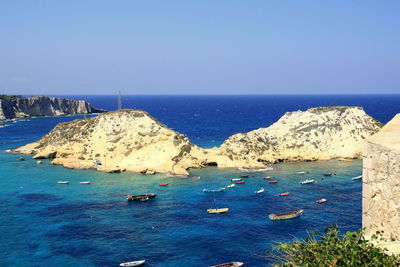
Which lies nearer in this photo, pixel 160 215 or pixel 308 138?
pixel 160 215

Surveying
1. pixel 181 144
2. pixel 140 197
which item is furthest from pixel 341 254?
pixel 181 144

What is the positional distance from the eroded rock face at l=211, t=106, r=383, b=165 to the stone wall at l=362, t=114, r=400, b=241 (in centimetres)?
6965

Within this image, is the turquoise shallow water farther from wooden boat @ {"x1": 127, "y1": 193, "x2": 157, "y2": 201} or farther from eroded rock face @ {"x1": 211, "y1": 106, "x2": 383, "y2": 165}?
eroded rock face @ {"x1": 211, "y1": 106, "x2": 383, "y2": 165}

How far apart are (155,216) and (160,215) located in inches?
26.9

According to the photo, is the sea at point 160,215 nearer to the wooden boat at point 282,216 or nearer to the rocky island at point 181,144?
the wooden boat at point 282,216

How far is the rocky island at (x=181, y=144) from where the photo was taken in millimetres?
83375

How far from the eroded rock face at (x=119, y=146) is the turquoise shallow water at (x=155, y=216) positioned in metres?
4.57

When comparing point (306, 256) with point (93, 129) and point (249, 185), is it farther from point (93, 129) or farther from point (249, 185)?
point (93, 129)

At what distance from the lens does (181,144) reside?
86438mm

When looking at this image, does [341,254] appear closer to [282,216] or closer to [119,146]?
[282,216]

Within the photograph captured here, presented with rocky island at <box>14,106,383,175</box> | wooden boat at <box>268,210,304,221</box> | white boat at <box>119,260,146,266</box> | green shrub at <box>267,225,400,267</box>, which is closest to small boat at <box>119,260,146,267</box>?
white boat at <box>119,260,146,266</box>

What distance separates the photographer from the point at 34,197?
61.2 meters

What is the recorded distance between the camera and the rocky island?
274 ft

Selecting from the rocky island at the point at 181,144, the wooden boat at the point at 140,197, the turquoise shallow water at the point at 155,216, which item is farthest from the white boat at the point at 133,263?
the rocky island at the point at 181,144
